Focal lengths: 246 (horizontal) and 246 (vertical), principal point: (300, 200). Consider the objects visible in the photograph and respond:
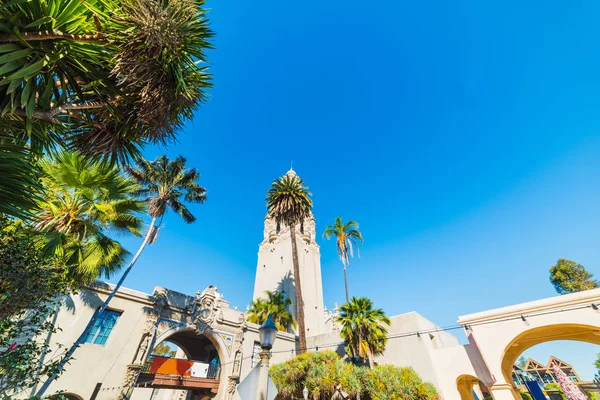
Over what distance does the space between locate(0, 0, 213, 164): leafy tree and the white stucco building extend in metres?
11.0

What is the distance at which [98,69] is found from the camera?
4680 mm

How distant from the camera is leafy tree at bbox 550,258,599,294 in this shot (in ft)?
112

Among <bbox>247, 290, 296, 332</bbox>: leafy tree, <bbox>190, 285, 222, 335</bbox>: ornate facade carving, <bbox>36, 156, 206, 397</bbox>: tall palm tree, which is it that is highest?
<bbox>36, 156, 206, 397</bbox>: tall palm tree

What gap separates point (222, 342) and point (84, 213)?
1331cm

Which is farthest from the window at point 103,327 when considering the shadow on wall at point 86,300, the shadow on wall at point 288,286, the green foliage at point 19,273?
the shadow on wall at point 288,286

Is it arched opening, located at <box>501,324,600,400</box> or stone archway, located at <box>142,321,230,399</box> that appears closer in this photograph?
arched opening, located at <box>501,324,600,400</box>

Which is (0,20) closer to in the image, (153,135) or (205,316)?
(153,135)

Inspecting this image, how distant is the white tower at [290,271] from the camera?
33875 mm

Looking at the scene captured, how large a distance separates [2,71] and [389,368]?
17819mm

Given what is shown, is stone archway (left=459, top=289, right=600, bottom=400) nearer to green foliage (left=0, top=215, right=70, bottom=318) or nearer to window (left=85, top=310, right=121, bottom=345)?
green foliage (left=0, top=215, right=70, bottom=318)

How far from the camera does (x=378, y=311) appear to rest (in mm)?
17453

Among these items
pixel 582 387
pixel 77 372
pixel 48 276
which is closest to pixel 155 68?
pixel 48 276

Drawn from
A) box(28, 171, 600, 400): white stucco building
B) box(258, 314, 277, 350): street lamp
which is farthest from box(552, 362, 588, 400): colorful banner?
box(258, 314, 277, 350): street lamp

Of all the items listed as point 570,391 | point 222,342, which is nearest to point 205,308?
point 222,342
